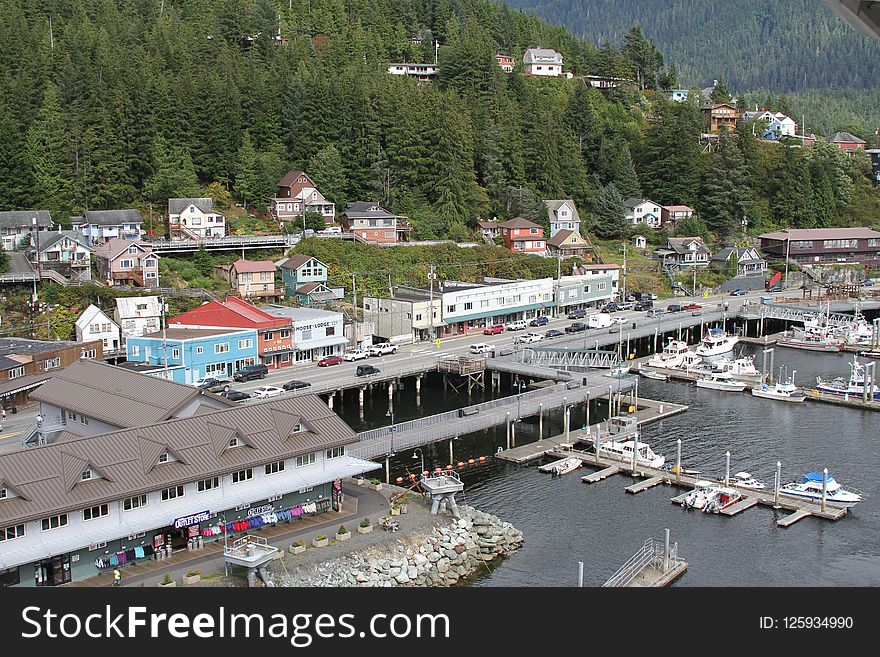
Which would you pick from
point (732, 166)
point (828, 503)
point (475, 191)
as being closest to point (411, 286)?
point (475, 191)

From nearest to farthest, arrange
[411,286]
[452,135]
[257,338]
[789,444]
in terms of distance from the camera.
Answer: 1. [789,444]
2. [257,338]
3. [411,286]
4. [452,135]

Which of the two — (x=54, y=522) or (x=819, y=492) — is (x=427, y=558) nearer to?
(x=54, y=522)

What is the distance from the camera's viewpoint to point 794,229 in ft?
297

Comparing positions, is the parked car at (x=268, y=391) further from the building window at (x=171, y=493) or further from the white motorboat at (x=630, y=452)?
the building window at (x=171, y=493)

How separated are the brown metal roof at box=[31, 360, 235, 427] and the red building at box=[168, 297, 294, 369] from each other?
1397 cm

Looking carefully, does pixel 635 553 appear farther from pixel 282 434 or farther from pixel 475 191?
pixel 475 191

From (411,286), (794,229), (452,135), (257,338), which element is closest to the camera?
(257,338)

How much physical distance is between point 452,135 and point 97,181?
93.5 ft

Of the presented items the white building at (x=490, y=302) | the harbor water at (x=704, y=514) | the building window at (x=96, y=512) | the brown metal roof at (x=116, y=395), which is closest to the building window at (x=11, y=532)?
the building window at (x=96, y=512)

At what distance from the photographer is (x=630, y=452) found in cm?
3903

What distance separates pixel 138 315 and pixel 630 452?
2864cm

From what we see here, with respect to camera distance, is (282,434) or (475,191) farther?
(475,191)

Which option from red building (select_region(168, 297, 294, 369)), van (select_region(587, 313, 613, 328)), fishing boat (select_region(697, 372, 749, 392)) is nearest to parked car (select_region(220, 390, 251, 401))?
red building (select_region(168, 297, 294, 369))

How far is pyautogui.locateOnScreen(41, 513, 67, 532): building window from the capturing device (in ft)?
80.9
